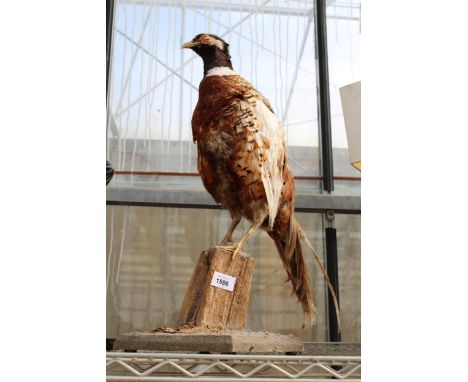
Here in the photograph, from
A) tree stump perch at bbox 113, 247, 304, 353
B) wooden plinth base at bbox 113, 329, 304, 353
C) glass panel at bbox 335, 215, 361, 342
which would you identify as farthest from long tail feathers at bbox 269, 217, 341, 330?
glass panel at bbox 335, 215, 361, 342

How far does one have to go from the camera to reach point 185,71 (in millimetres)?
2205

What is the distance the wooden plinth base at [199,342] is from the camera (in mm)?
1032

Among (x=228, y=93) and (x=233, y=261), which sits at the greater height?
(x=228, y=93)

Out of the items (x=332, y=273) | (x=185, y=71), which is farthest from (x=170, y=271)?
(x=185, y=71)

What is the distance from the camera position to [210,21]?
225 centimetres

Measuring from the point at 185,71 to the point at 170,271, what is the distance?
0.70m

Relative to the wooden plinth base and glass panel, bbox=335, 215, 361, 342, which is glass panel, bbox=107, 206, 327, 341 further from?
the wooden plinth base

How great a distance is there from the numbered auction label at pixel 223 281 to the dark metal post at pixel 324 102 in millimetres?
1097

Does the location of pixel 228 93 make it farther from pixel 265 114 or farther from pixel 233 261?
pixel 233 261

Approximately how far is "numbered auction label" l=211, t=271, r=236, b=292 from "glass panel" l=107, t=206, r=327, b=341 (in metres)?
0.85

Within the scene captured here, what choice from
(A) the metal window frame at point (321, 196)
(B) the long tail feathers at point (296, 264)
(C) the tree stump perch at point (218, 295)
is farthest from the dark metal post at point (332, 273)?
(C) the tree stump perch at point (218, 295)
